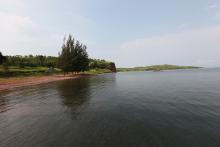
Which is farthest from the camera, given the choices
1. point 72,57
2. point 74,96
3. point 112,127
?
point 72,57

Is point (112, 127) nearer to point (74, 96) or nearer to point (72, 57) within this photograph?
point (74, 96)

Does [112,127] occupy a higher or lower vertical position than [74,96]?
higher

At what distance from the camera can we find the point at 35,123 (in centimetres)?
1501

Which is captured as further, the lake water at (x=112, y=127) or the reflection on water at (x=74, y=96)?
the reflection on water at (x=74, y=96)

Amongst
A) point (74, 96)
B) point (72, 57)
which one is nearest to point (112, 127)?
point (74, 96)

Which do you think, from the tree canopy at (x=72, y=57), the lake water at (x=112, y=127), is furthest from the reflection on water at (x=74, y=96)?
the tree canopy at (x=72, y=57)

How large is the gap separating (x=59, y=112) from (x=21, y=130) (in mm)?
5360

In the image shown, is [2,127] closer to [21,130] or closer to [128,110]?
[21,130]

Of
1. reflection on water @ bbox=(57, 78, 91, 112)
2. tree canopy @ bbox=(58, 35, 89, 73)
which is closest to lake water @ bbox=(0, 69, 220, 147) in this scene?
reflection on water @ bbox=(57, 78, 91, 112)

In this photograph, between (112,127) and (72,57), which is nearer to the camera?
(112,127)

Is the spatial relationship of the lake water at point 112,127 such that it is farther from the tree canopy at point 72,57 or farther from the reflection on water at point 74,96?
the tree canopy at point 72,57

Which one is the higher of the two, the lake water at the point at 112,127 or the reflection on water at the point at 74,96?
the lake water at the point at 112,127

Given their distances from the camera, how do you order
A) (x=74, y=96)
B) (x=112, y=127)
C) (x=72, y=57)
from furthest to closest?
1. (x=72, y=57)
2. (x=74, y=96)
3. (x=112, y=127)

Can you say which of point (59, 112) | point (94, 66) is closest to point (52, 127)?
point (59, 112)
